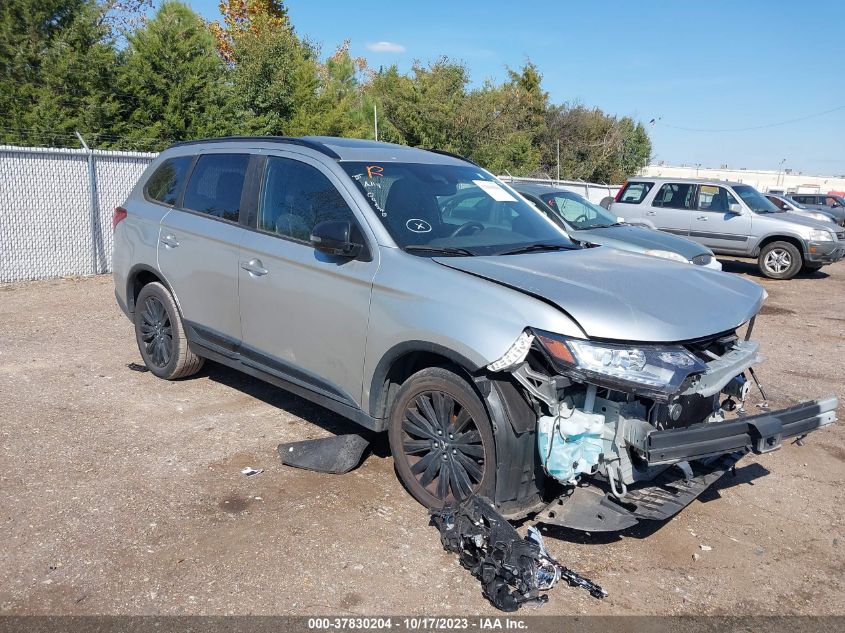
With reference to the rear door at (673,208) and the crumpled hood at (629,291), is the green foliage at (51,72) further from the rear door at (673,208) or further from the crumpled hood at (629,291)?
the crumpled hood at (629,291)

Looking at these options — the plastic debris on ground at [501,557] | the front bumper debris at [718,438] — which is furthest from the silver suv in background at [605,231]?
the plastic debris on ground at [501,557]

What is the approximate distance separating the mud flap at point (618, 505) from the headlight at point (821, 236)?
39.8 ft

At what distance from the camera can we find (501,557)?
3.30m

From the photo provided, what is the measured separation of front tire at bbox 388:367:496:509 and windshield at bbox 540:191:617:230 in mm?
6849

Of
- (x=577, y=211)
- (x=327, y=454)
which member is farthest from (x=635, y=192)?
(x=327, y=454)

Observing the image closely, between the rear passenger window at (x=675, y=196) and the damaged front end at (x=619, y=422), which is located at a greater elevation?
the rear passenger window at (x=675, y=196)

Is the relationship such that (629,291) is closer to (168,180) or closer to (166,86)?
(168,180)

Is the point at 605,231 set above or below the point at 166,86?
below

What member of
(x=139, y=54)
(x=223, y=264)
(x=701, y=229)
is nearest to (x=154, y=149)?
(x=139, y=54)

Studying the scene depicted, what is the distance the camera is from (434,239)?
168 inches

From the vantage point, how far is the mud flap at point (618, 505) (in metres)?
3.39

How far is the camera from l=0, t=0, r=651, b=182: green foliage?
17.8 m

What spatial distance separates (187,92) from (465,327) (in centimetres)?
1699

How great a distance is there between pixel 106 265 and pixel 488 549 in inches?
402
